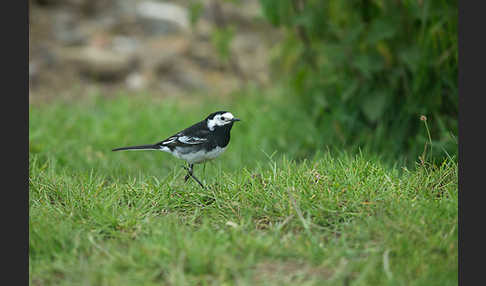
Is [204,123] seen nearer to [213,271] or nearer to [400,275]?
[213,271]

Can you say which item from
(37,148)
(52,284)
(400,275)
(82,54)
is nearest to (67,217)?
(52,284)

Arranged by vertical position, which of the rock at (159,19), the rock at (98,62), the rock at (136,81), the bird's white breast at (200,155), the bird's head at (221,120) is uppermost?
the rock at (159,19)

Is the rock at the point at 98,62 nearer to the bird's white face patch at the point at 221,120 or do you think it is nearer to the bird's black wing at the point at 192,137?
the bird's black wing at the point at 192,137

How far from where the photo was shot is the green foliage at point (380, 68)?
5.99 meters

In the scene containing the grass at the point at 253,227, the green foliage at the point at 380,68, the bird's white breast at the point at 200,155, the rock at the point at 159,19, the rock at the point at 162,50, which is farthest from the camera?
the rock at the point at 159,19

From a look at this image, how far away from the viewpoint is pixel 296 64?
298 inches

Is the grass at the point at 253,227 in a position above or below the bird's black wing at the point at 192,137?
below

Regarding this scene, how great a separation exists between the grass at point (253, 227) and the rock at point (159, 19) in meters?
6.32

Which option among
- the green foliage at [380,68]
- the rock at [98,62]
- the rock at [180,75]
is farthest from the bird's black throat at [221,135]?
the rock at [98,62]

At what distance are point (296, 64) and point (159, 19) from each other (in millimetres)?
4250

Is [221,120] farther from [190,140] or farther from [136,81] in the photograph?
[136,81]

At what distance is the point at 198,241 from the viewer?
125 inches

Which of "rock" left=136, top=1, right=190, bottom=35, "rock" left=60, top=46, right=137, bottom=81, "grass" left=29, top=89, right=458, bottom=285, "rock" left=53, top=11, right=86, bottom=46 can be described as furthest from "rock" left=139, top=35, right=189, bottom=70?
"grass" left=29, top=89, right=458, bottom=285

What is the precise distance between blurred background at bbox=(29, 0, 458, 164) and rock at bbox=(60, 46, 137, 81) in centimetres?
2
